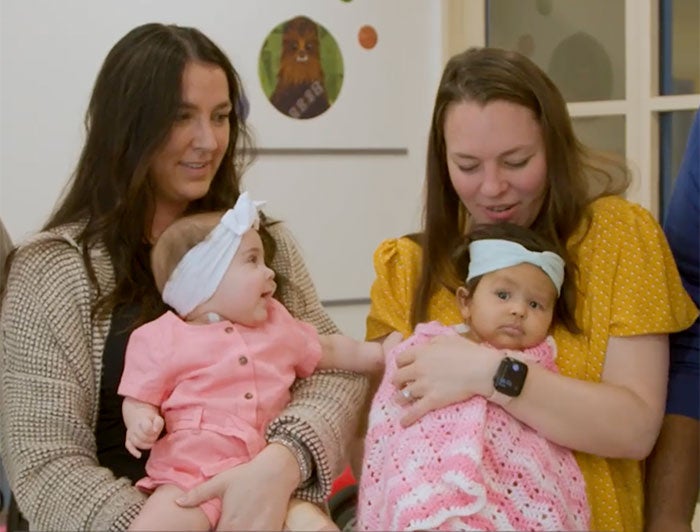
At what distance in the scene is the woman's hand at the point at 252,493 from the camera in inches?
63.8

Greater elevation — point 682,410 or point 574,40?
point 574,40

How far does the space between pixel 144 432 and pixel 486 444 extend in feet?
1.79

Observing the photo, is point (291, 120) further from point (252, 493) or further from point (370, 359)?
point (252, 493)

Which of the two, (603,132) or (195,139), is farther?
(603,132)

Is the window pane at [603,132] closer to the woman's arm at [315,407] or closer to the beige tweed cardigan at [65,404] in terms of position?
the woman's arm at [315,407]

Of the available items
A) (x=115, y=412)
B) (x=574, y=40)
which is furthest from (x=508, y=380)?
(x=574, y=40)

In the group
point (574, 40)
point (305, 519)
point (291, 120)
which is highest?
point (574, 40)

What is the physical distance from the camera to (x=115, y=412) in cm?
185

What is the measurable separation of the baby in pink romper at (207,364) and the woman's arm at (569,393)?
0.78 feet

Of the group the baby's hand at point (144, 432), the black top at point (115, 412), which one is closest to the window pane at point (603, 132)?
the black top at point (115, 412)

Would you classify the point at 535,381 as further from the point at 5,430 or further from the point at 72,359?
the point at 5,430

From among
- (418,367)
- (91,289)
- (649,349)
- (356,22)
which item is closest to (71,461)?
(91,289)

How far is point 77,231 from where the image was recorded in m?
1.94

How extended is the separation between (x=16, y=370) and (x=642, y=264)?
1083mm
